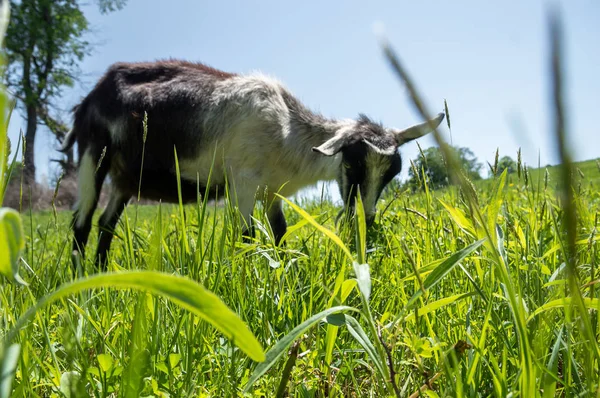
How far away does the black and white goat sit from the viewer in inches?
183

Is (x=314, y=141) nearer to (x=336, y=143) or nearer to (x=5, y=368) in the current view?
(x=336, y=143)

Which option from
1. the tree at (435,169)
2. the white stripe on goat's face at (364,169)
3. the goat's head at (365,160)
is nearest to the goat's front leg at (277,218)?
the goat's head at (365,160)

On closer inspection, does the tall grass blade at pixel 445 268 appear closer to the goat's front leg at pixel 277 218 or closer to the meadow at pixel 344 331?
the meadow at pixel 344 331

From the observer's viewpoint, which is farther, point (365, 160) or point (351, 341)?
point (365, 160)

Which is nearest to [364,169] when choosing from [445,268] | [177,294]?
[445,268]

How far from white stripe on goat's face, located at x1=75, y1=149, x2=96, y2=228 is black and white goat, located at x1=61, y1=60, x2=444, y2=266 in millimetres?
10

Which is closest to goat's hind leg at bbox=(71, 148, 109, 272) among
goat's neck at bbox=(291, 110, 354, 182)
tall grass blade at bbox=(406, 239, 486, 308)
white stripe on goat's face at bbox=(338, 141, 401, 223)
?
goat's neck at bbox=(291, 110, 354, 182)

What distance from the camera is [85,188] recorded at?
16.3 ft

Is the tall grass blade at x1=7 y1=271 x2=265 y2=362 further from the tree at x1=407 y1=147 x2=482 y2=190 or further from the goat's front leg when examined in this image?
the goat's front leg

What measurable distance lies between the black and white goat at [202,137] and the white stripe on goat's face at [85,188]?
0.01m

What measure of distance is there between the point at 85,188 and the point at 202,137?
4.57 ft

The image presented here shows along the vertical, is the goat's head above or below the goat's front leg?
above

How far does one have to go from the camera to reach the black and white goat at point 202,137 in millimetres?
4652

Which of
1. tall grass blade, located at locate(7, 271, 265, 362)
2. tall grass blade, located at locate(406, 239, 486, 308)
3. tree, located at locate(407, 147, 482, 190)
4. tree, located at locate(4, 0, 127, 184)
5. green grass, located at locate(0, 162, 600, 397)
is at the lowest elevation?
green grass, located at locate(0, 162, 600, 397)
